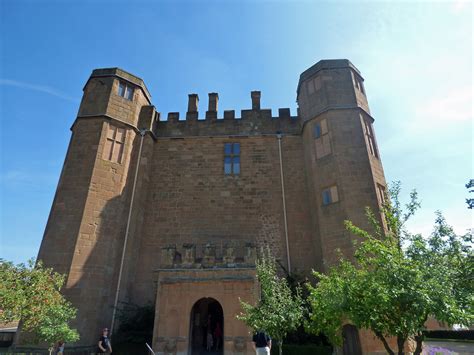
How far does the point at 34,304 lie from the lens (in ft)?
32.0

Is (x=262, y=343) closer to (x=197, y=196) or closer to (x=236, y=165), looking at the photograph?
(x=197, y=196)

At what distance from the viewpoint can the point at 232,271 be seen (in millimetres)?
11594

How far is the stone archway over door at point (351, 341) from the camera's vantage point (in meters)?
11.4

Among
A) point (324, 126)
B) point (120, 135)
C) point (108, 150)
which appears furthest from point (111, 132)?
point (324, 126)

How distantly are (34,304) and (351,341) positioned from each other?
11.9 m

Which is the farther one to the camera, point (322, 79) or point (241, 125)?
point (241, 125)

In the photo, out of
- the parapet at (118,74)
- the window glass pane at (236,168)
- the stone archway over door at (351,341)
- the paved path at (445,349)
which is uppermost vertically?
the parapet at (118,74)

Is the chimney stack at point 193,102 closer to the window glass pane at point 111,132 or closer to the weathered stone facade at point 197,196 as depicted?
the weathered stone facade at point 197,196

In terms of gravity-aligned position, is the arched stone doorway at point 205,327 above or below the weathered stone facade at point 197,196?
below

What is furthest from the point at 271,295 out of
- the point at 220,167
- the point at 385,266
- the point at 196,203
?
the point at 220,167

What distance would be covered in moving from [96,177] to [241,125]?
9214 mm

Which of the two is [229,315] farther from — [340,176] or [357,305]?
[340,176]

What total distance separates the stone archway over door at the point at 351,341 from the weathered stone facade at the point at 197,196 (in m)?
0.40

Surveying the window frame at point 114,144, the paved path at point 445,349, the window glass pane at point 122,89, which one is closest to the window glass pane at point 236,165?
the window frame at point 114,144
